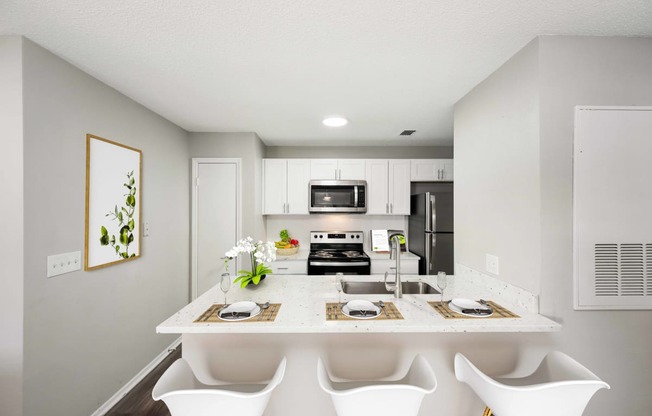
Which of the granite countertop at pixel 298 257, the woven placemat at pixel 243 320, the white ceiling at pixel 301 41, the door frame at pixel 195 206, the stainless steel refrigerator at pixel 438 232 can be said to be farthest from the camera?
the granite countertop at pixel 298 257

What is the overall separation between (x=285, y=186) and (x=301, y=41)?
242 cm

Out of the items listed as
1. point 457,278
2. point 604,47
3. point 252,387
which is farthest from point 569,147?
point 252,387

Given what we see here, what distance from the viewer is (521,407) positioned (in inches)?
45.9

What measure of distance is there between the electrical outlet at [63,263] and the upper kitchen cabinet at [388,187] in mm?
3033

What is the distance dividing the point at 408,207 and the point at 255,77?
8.71 ft

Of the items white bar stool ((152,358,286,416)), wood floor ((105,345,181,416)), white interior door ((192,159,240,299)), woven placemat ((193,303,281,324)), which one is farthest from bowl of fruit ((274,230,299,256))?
white bar stool ((152,358,286,416))

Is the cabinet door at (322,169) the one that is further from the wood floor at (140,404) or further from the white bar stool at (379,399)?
the white bar stool at (379,399)

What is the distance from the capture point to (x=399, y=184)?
3.90 m

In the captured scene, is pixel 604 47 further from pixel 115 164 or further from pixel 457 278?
pixel 115 164

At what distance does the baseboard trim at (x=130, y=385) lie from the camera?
2.08 m

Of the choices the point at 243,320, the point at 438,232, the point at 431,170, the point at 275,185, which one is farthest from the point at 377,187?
the point at 243,320

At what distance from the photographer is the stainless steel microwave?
149 inches

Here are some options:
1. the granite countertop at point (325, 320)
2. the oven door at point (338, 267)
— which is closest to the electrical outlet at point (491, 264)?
the granite countertop at point (325, 320)

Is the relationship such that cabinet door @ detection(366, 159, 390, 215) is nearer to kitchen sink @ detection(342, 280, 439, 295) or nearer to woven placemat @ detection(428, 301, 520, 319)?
kitchen sink @ detection(342, 280, 439, 295)
